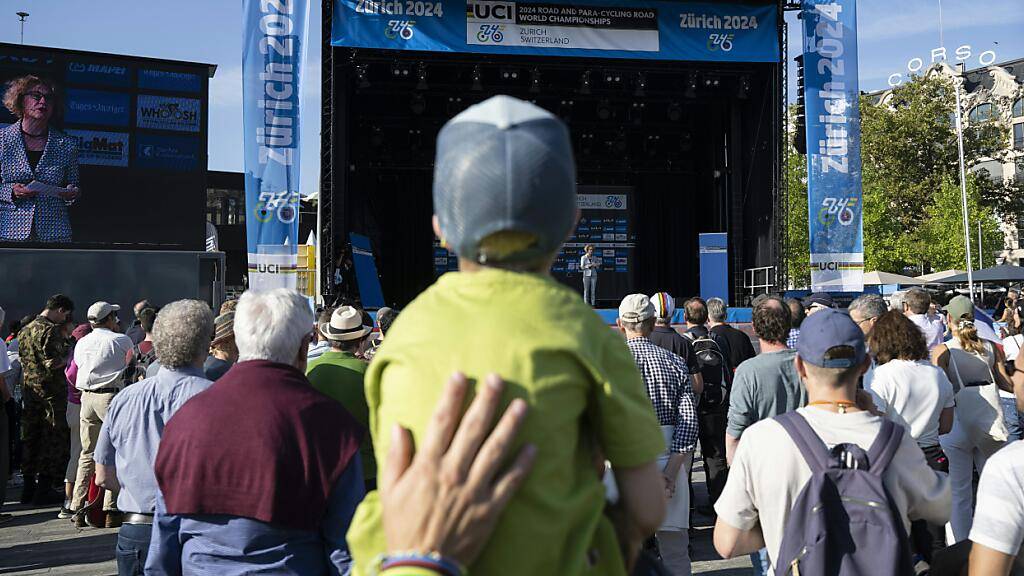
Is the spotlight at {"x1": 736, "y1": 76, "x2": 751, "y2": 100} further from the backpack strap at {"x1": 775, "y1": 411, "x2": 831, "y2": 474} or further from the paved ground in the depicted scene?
the backpack strap at {"x1": 775, "y1": 411, "x2": 831, "y2": 474}

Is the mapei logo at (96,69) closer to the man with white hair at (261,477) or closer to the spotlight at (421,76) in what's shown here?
the spotlight at (421,76)

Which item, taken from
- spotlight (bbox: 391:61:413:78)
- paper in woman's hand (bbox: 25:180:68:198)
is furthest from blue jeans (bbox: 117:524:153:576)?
paper in woman's hand (bbox: 25:180:68:198)

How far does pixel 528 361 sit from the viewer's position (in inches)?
43.1

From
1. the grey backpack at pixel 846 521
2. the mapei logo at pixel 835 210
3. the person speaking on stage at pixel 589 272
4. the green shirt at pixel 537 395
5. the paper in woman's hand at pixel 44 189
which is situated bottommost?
the grey backpack at pixel 846 521

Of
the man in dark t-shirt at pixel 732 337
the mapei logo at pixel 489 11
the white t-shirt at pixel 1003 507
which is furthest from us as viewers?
the mapei logo at pixel 489 11

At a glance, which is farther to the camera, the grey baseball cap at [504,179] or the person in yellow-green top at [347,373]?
the person in yellow-green top at [347,373]

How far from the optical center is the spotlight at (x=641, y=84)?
1488 centimetres

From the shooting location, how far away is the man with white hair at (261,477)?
2223mm

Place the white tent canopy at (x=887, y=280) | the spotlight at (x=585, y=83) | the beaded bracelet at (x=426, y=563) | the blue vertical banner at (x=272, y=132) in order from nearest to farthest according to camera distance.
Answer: the beaded bracelet at (x=426, y=563) → the blue vertical banner at (x=272, y=132) → the spotlight at (x=585, y=83) → the white tent canopy at (x=887, y=280)

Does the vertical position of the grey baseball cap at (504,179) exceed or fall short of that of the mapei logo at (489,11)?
it falls short

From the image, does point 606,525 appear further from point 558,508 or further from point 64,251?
point 64,251

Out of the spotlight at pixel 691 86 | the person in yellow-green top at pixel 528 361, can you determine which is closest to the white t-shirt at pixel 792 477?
the person in yellow-green top at pixel 528 361

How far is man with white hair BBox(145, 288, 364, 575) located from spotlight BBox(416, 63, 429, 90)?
1281cm

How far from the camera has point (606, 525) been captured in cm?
117
